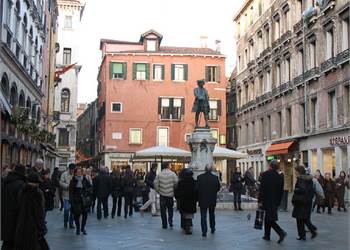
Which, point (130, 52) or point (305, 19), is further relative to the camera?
point (130, 52)

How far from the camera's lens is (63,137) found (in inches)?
2126

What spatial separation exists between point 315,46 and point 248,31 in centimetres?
1547

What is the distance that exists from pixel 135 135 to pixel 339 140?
25.0m

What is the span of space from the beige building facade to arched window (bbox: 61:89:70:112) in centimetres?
1723

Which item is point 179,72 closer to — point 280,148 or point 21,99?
point 280,148

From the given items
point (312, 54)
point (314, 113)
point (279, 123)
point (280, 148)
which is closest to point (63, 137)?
point (279, 123)

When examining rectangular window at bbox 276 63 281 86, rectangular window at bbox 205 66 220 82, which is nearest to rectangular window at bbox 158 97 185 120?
rectangular window at bbox 205 66 220 82

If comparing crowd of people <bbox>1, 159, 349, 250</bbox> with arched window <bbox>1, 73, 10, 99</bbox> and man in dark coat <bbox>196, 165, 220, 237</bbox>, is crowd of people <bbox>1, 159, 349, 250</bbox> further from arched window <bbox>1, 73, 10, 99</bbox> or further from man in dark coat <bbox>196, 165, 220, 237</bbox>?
arched window <bbox>1, 73, 10, 99</bbox>

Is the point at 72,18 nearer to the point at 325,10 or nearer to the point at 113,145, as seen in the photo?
the point at 113,145

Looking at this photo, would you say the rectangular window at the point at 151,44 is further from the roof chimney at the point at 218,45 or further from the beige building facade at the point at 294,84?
the roof chimney at the point at 218,45

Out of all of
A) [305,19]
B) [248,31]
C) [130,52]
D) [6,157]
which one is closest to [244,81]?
[248,31]

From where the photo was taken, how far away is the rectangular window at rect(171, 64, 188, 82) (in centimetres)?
5034

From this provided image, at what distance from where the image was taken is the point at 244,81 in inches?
1853

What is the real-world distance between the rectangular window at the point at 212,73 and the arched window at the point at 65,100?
46.8ft
